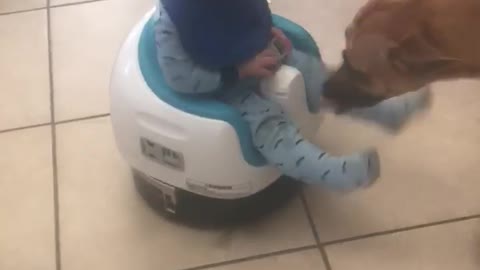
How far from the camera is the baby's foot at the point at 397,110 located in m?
1.46

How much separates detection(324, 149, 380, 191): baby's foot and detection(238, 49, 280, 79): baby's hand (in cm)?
18

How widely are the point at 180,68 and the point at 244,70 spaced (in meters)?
0.10

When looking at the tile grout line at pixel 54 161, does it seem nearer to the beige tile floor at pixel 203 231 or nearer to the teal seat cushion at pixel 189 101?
the beige tile floor at pixel 203 231

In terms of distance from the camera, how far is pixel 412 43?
1.29 m

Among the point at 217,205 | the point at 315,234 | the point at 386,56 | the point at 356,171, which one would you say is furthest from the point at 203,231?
the point at 386,56

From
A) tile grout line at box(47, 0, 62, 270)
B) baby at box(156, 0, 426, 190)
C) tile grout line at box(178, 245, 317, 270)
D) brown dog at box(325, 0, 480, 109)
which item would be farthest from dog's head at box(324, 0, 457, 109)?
tile grout line at box(47, 0, 62, 270)

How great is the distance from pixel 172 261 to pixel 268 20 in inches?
16.9

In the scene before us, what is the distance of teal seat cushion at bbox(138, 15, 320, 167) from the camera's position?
4.35 ft

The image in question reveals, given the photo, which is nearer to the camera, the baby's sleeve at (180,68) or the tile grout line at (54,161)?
the baby's sleeve at (180,68)

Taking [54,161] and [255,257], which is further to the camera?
[54,161]

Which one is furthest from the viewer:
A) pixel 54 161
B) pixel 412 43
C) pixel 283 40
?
pixel 54 161

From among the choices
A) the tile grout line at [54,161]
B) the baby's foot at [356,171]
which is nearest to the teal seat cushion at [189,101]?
the baby's foot at [356,171]

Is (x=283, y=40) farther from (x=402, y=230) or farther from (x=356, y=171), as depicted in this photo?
(x=402, y=230)

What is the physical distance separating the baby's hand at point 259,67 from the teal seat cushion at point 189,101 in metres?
0.06
